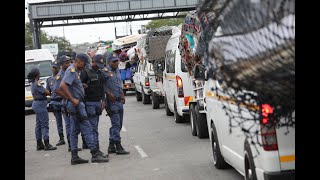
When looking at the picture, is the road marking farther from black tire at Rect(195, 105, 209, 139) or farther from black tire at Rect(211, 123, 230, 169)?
black tire at Rect(211, 123, 230, 169)

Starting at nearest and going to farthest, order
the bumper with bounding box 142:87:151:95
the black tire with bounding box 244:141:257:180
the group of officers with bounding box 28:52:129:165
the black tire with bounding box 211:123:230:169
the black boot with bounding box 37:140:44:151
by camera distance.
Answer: the black tire with bounding box 244:141:257:180
the black tire with bounding box 211:123:230:169
the group of officers with bounding box 28:52:129:165
the black boot with bounding box 37:140:44:151
the bumper with bounding box 142:87:151:95

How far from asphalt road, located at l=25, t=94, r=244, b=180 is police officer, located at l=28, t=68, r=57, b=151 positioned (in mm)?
396

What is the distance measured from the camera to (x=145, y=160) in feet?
40.1

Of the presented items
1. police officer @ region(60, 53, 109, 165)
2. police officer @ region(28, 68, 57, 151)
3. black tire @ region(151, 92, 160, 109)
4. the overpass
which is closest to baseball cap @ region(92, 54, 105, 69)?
police officer @ region(60, 53, 109, 165)

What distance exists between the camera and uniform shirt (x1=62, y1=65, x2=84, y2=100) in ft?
38.5

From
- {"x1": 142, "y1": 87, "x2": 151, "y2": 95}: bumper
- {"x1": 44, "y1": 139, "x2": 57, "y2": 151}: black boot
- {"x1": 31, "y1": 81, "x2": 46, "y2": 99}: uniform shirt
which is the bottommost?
{"x1": 44, "y1": 139, "x2": 57, "y2": 151}: black boot

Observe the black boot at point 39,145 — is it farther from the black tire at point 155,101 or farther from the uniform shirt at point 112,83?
the black tire at point 155,101

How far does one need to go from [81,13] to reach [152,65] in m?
34.0

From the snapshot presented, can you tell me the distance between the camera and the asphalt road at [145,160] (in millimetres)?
10602

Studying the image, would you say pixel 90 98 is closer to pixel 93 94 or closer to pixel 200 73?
pixel 93 94

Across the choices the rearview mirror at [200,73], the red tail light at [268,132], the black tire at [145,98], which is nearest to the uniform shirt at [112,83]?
the rearview mirror at [200,73]

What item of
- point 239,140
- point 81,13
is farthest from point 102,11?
point 239,140

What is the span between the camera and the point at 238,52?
575 centimetres
